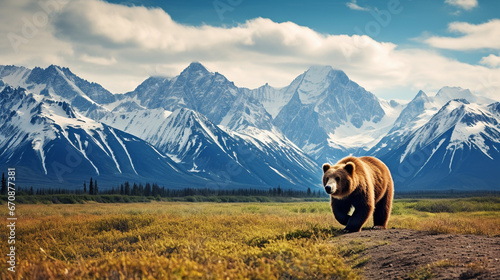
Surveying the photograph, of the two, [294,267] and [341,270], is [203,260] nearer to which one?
[294,267]

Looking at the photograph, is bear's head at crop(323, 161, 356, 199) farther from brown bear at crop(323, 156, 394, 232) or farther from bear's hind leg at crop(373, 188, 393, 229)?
bear's hind leg at crop(373, 188, 393, 229)

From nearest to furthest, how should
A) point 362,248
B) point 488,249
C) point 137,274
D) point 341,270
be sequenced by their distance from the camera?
point 137,274, point 341,270, point 488,249, point 362,248

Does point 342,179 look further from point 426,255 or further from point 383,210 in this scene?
point 383,210

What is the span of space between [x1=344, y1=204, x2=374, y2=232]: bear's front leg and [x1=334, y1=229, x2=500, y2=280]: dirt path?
481 millimetres

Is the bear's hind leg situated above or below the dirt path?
above

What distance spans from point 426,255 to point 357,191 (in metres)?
4.61

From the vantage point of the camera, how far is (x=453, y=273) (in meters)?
13.6

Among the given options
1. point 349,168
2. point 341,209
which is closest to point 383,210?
point 341,209

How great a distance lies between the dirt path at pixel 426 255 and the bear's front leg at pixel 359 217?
481mm

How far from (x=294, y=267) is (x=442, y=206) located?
152ft

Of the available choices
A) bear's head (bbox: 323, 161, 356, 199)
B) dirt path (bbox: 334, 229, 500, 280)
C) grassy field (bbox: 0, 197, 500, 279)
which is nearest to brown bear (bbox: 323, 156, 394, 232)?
bear's head (bbox: 323, 161, 356, 199)

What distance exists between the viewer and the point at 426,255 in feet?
51.0

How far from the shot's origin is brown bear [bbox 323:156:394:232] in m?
18.9

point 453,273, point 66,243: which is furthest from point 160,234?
point 453,273
